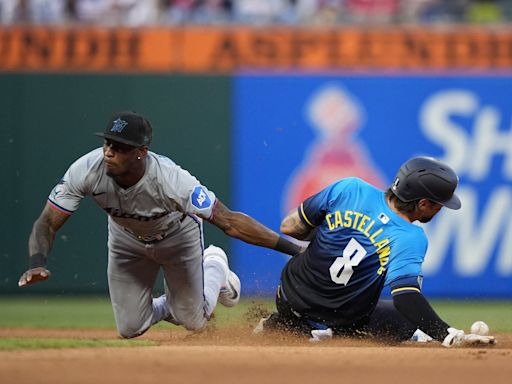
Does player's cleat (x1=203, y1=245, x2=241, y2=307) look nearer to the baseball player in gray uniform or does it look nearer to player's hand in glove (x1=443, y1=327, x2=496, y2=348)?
the baseball player in gray uniform

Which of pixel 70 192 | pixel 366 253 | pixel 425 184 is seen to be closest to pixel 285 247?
pixel 366 253

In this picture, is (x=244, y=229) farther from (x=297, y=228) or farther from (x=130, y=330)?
(x=130, y=330)

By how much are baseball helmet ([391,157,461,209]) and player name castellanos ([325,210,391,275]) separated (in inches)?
8.4

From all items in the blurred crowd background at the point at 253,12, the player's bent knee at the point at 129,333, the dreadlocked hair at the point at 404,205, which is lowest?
the player's bent knee at the point at 129,333

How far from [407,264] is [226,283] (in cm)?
229

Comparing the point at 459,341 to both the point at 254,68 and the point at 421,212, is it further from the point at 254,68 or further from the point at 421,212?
the point at 254,68

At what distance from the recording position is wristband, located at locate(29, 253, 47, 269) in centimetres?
680

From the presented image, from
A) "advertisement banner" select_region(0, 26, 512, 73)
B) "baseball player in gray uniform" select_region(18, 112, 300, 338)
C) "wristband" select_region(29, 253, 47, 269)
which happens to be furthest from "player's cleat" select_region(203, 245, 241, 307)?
"advertisement banner" select_region(0, 26, 512, 73)

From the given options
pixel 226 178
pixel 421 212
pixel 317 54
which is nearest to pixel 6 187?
pixel 226 178

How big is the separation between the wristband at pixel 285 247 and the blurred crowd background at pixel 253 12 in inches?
237

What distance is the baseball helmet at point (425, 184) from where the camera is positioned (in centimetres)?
683

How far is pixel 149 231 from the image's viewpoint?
7.63 meters

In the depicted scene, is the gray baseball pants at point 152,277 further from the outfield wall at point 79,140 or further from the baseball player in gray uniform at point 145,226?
the outfield wall at point 79,140

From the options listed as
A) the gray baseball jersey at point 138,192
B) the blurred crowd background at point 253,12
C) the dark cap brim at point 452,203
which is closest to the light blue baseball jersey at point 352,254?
the dark cap brim at point 452,203
